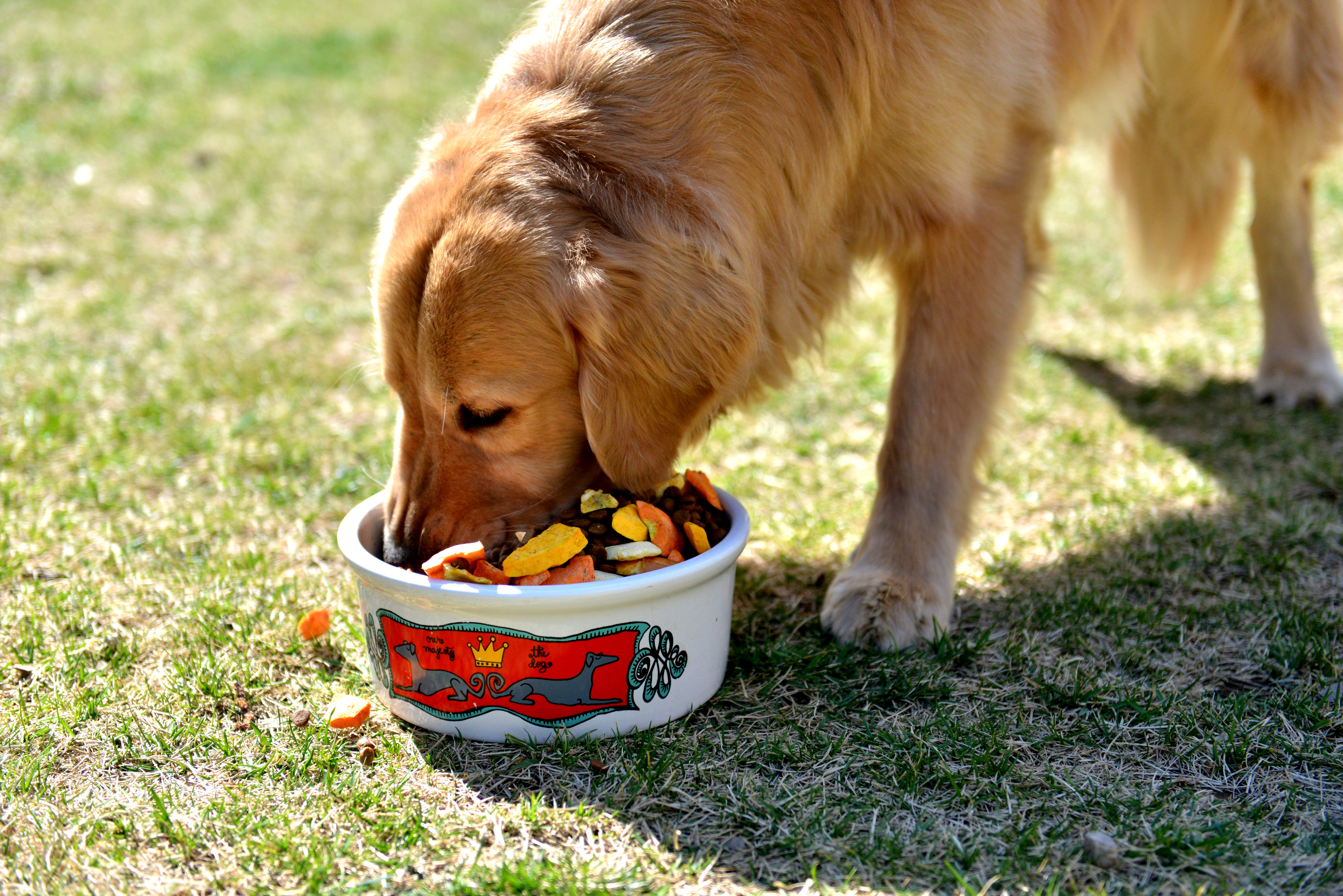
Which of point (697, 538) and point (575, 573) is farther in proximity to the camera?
point (697, 538)

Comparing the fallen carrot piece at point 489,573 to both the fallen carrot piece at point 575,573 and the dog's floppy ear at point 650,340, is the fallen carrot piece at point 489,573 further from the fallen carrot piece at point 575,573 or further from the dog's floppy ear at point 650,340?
the dog's floppy ear at point 650,340

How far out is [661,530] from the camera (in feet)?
7.49

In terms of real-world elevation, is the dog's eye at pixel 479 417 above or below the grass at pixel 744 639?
above

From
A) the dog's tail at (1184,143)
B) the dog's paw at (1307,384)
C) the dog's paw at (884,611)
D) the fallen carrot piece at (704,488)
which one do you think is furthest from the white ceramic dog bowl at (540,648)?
the dog's paw at (1307,384)

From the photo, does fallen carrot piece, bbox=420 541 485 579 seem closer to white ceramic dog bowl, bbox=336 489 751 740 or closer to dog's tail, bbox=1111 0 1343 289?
white ceramic dog bowl, bbox=336 489 751 740

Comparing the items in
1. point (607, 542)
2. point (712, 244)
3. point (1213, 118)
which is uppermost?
point (712, 244)

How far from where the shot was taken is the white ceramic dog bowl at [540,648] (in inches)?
80.4

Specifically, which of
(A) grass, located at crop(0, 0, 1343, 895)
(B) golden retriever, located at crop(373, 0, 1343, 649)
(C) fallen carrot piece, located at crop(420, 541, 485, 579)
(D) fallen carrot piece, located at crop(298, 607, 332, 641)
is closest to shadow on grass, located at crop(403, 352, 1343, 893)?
(A) grass, located at crop(0, 0, 1343, 895)

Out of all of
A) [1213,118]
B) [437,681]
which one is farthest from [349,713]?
[1213,118]

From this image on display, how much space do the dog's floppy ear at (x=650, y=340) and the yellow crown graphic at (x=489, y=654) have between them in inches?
17.1

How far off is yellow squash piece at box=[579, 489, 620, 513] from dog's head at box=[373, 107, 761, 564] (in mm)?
57

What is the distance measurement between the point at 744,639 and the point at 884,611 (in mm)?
307

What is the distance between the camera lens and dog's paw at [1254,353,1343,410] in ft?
12.1

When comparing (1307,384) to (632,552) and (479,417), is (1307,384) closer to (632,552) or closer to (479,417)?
(632,552)
